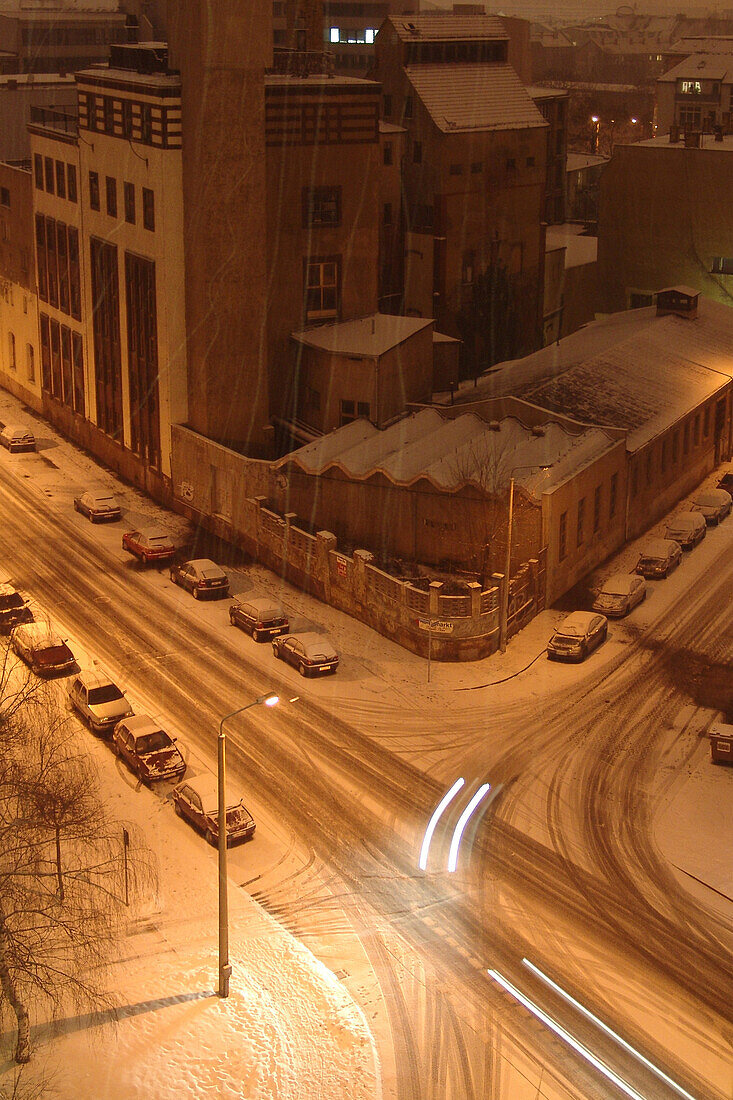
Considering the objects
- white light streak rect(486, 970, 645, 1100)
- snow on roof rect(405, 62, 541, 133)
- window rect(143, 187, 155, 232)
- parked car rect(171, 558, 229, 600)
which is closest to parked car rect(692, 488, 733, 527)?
parked car rect(171, 558, 229, 600)

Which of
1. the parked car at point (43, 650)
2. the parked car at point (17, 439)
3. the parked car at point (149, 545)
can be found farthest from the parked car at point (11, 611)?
the parked car at point (17, 439)

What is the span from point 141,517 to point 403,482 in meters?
13.2

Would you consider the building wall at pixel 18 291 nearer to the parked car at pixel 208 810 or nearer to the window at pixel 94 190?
the window at pixel 94 190

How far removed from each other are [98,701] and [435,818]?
10671 mm

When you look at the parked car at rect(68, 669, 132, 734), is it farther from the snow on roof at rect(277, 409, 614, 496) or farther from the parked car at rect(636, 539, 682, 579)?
the parked car at rect(636, 539, 682, 579)

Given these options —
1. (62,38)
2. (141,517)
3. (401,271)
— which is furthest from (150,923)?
(62,38)

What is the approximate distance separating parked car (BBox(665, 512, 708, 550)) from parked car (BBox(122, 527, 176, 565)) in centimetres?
1897

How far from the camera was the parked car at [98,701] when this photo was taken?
38.0 m

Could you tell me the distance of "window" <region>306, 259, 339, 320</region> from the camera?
57.4 m

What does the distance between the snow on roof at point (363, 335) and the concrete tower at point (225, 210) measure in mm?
2473

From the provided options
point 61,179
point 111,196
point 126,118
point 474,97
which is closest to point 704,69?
point 474,97

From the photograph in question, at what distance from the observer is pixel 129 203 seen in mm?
56656

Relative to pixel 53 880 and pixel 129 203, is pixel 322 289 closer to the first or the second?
pixel 129 203

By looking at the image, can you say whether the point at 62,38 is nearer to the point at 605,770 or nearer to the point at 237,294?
the point at 237,294
